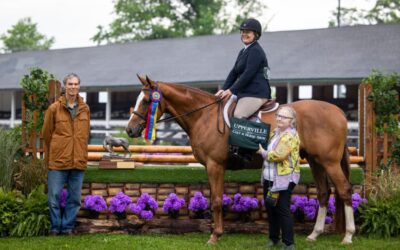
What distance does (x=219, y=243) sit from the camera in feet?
23.4

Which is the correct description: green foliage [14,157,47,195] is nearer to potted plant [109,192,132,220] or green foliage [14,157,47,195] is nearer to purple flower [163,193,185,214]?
potted plant [109,192,132,220]

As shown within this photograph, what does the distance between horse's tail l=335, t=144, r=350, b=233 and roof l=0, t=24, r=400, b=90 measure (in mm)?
13599

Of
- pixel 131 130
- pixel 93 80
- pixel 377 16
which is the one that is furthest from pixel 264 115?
pixel 377 16

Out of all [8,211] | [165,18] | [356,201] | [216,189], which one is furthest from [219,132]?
[165,18]

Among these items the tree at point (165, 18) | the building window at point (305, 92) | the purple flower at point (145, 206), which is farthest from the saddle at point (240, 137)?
the tree at point (165, 18)

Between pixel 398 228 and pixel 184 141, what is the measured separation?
52.2ft

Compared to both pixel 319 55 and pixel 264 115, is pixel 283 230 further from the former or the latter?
pixel 319 55

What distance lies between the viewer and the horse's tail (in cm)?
759

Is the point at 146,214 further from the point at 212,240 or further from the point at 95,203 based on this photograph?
the point at 212,240

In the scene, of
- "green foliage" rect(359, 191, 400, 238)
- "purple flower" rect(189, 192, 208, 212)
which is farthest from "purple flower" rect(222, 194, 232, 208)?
"green foliage" rect(359, 191, 400, 238)

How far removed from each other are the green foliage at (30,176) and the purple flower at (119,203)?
1.05 m

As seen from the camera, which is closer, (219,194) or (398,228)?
(219,194)

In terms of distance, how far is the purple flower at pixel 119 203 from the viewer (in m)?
7.89

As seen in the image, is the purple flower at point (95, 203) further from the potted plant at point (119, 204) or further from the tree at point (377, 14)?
the tree at point (377, 14)
